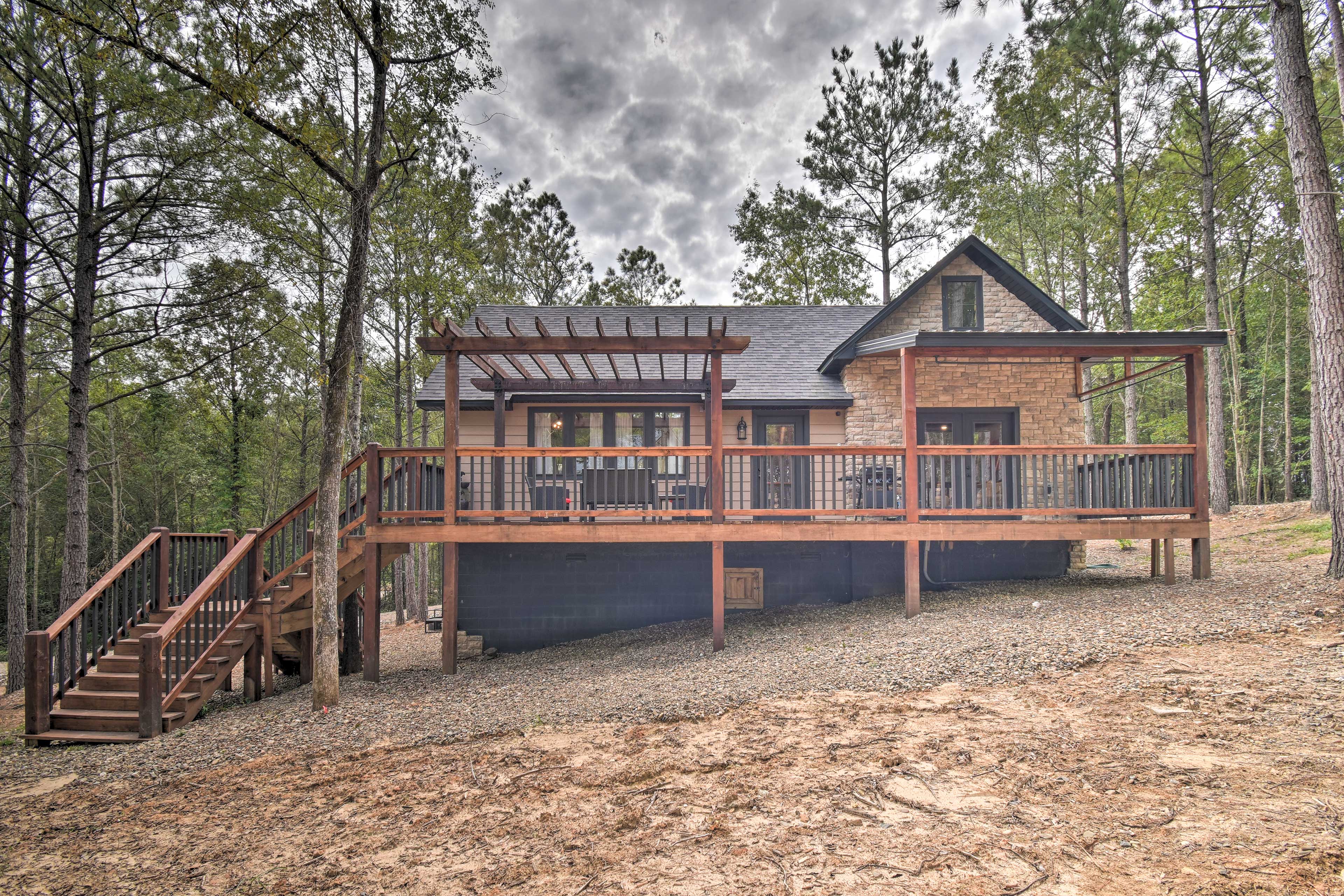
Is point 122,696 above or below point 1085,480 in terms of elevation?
below

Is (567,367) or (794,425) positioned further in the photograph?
(794,425)

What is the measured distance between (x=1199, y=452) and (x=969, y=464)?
2972 mm

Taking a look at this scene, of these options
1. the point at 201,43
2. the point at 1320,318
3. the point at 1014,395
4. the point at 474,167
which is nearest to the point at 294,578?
the point at 201,43

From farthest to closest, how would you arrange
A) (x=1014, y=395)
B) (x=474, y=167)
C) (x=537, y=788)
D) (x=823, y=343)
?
(x=474, y=167) < (x=823, y=343) < (x=1014, y=395) < (x=537, y=788)

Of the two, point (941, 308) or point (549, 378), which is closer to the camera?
point (549, 378)

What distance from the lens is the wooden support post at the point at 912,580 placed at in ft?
27.1

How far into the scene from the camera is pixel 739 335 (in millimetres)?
12828

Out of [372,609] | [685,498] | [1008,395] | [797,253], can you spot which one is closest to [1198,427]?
[1008,395]

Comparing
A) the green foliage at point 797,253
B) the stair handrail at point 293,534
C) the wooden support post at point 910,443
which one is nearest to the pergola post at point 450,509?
the stair handrail at point 293,534

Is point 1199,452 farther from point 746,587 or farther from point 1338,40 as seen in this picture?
point 746,587

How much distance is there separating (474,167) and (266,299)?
288 inches

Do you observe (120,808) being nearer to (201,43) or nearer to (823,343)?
(201,43)

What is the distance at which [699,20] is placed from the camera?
55.0 ft

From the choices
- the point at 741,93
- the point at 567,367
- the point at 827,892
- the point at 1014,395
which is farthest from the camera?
the point at 741,93
